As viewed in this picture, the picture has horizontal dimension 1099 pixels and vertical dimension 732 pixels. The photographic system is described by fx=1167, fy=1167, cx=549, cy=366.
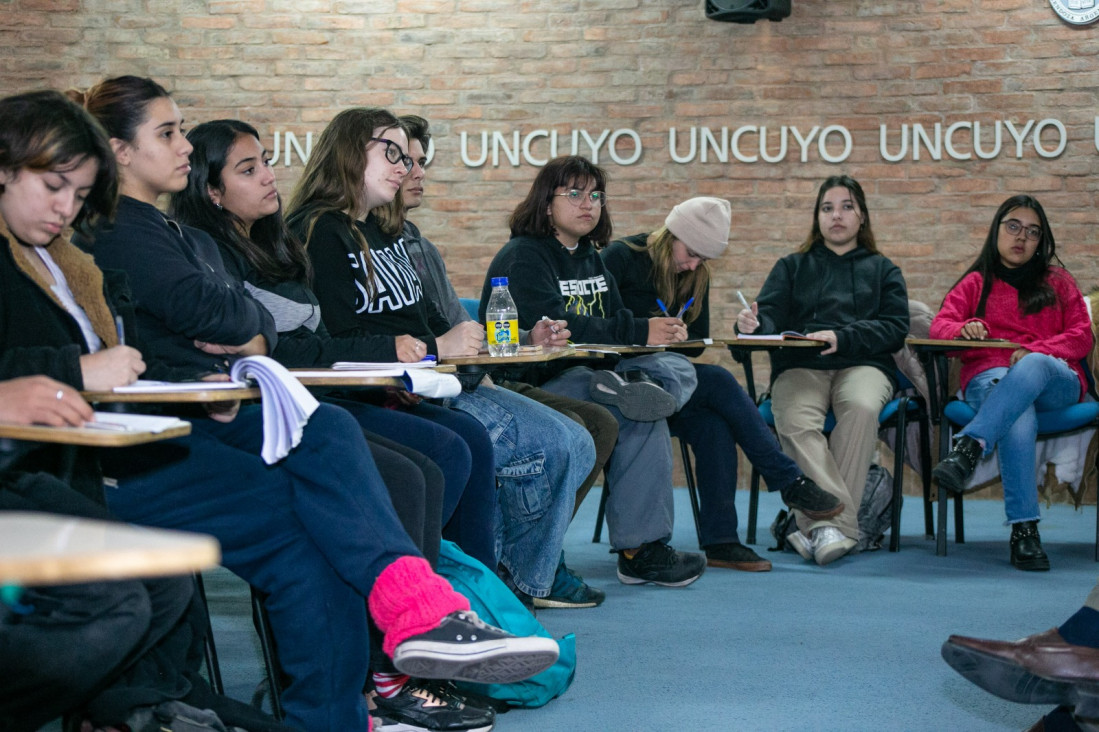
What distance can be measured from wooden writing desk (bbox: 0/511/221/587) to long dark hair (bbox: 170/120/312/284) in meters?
1.79

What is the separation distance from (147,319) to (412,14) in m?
3.96

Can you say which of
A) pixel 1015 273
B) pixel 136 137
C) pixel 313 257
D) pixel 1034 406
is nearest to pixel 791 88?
pixel 1015 273

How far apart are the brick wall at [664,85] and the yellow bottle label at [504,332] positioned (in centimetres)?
275

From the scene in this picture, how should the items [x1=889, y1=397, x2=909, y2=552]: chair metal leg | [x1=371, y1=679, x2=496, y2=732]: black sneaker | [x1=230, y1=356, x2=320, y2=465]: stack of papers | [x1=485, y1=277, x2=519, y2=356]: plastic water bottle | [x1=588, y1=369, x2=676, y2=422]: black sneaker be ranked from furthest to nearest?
[x1=889, y1=397, x2=909, y2=552]: chair metal leg
[x1=588, y1=369, x2=676, y2=422]: black sneaker
[x1=485, y1=277, x2=519, y2=356]: plastic water bottle
[x1=371, y1=679, x2=496, y2=732]: black sneaker
[x1=230, y1=356, x2=320, y2=465]: stack of papers

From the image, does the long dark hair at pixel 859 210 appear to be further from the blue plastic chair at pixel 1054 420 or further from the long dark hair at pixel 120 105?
the long dark hair at pixel 120 105

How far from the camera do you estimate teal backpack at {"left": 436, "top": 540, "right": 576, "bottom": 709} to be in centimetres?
229

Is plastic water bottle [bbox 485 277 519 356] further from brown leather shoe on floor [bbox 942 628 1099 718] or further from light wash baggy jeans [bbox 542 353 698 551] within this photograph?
brown leather shoe on floor [bbox 942 628 1099 718]

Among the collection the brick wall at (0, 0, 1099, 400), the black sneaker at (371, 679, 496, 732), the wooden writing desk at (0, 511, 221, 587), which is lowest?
the black sneaker at (371, 679, 496, 732)

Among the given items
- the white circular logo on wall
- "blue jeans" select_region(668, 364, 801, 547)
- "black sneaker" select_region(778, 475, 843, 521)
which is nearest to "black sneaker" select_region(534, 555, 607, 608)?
"blue jeans" select_region(668, 364, 801, 547)

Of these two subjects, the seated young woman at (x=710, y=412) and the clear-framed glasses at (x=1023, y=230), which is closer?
the seated young woman at (x=710, y=412)

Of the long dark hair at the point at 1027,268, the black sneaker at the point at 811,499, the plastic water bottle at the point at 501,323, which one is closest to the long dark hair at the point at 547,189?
the plastic water bottle at the point at 501,323

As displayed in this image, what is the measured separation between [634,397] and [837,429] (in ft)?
3.32

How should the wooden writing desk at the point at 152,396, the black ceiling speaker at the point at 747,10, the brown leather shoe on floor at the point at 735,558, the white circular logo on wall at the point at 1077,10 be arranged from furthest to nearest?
the black ceiling speaker at the point at 747,10 → the white circular logo on wall at the point at 1077,10 → the brown leather shoe on floor at the point at 735,558 → the wooden writing desk at the point at 152,396

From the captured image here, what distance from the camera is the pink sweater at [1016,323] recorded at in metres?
4.17
